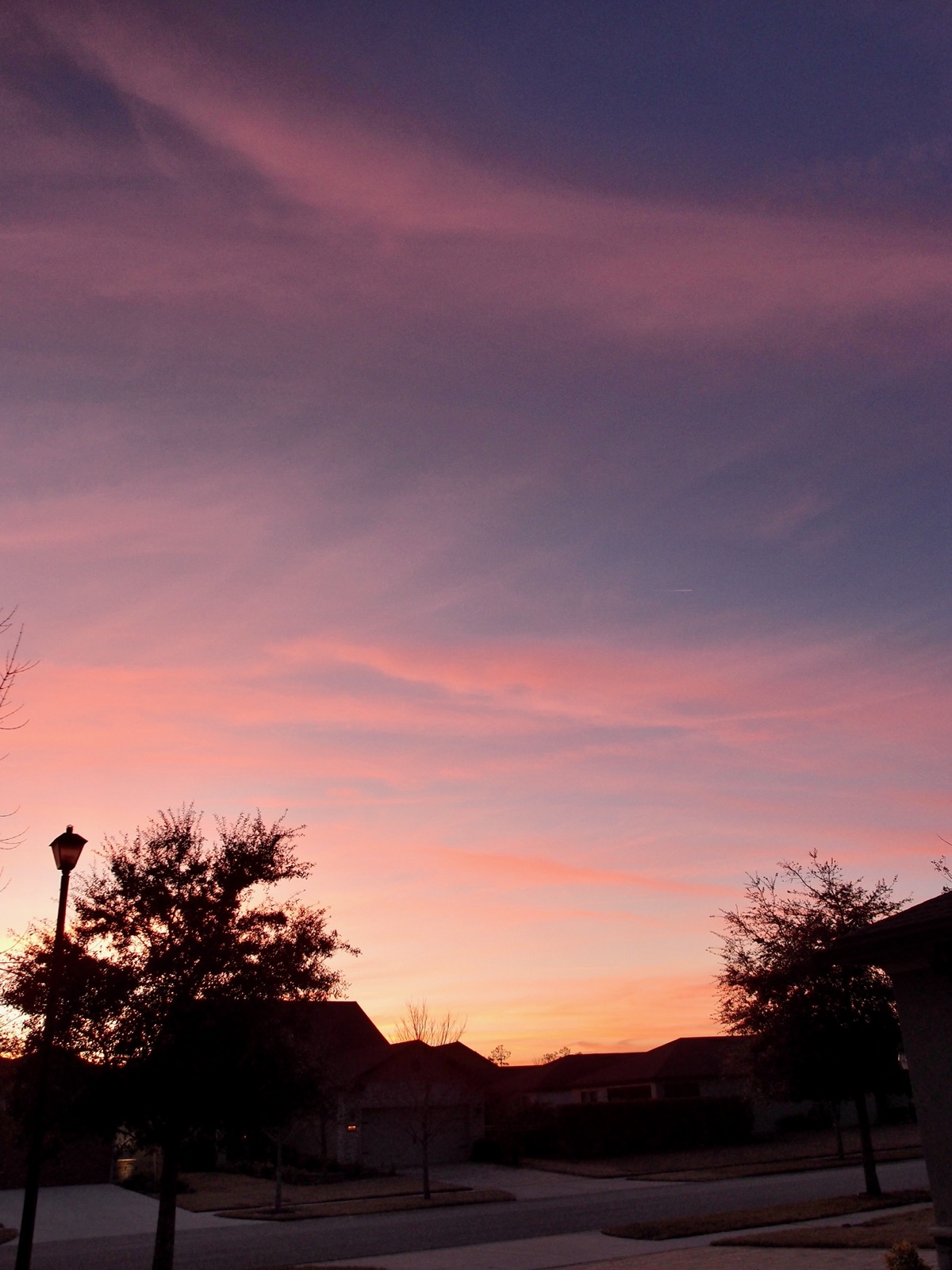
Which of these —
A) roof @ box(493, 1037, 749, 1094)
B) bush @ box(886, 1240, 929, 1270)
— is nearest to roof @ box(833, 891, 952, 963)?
bush @ box(886, 1240, 929, 1270)

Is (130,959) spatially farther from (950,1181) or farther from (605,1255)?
(950,1181)

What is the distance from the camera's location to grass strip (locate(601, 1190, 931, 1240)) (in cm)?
2327

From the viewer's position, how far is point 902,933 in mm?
12945

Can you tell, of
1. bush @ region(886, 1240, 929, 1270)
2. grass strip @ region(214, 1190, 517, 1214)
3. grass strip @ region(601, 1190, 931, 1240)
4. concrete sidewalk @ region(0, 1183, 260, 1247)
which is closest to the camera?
bush @ region(886, 1240, 929, 1270)

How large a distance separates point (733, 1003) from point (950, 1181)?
17023mm

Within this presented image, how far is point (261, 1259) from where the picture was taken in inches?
890

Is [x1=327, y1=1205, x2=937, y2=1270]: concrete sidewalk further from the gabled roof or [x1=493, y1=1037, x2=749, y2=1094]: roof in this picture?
[x1=493, y1=1037, x2=749, y2=1094]: roof

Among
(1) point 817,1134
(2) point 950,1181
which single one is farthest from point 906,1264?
(1) point 817,1134

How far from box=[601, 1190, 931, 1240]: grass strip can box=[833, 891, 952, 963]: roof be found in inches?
497

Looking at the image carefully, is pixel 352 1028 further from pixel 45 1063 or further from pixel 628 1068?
pixel 45 1063

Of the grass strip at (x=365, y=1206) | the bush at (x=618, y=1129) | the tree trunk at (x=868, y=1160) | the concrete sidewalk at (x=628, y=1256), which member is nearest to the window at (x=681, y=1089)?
the bush at (x=618, y=1129)

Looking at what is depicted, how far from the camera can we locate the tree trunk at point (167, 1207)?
17500 millimetres

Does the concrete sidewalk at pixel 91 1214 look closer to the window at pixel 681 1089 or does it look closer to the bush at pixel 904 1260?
the bush at pixel 904 1260

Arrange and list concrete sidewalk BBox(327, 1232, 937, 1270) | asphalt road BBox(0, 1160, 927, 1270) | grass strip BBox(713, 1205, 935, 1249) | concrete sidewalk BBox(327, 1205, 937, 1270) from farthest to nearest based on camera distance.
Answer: asphalt road BBox(0, 1160, 927, 1270) → grass strip BBox(713, 1205, 935, 1249) → concrete sidewalk BBox(327, 1205, 937, 1270) → concrete sidewalk BBox(327, 1232, 937, 1270)
